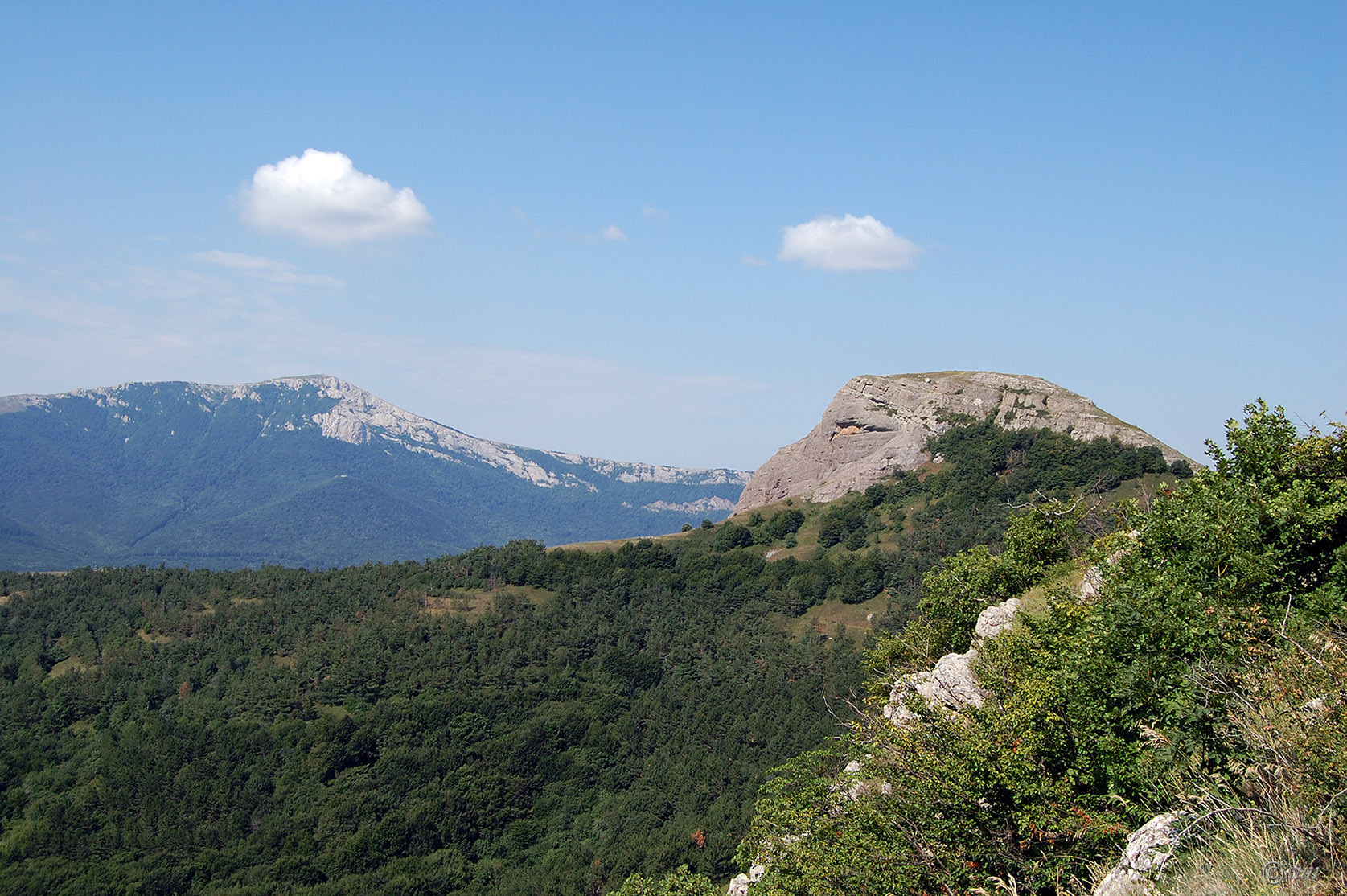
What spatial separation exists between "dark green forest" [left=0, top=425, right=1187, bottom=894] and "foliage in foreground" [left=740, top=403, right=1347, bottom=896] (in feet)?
139

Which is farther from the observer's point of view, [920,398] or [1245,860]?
[920,398]

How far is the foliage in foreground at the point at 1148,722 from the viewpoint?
1152 centimetres

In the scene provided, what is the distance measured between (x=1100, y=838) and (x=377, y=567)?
128983 mm

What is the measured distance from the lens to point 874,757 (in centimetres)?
1925

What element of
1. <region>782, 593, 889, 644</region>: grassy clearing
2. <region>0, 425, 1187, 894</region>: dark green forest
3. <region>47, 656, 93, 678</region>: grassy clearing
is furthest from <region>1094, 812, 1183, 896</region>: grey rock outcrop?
<region>47, 656, 93, 678</region>: grassy clearing

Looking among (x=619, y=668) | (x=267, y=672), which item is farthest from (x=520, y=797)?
(x=267, y=672)

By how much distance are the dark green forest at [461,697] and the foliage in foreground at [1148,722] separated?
42.4m

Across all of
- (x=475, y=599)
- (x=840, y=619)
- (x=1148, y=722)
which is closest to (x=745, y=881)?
(x=1148, y=722)

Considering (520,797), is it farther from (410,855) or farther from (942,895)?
(942,895)

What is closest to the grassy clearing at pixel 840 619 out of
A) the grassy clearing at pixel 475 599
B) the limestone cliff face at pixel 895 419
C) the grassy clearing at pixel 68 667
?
the limestone cliff face at pixel 895 419

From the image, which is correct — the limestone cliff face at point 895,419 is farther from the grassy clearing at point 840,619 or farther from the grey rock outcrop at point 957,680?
the grey rock outcrop at point 957,680

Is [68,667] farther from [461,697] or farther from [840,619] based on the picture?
[840,619]

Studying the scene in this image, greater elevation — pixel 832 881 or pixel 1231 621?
pixel 1231 621

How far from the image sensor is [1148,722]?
49.0ft
